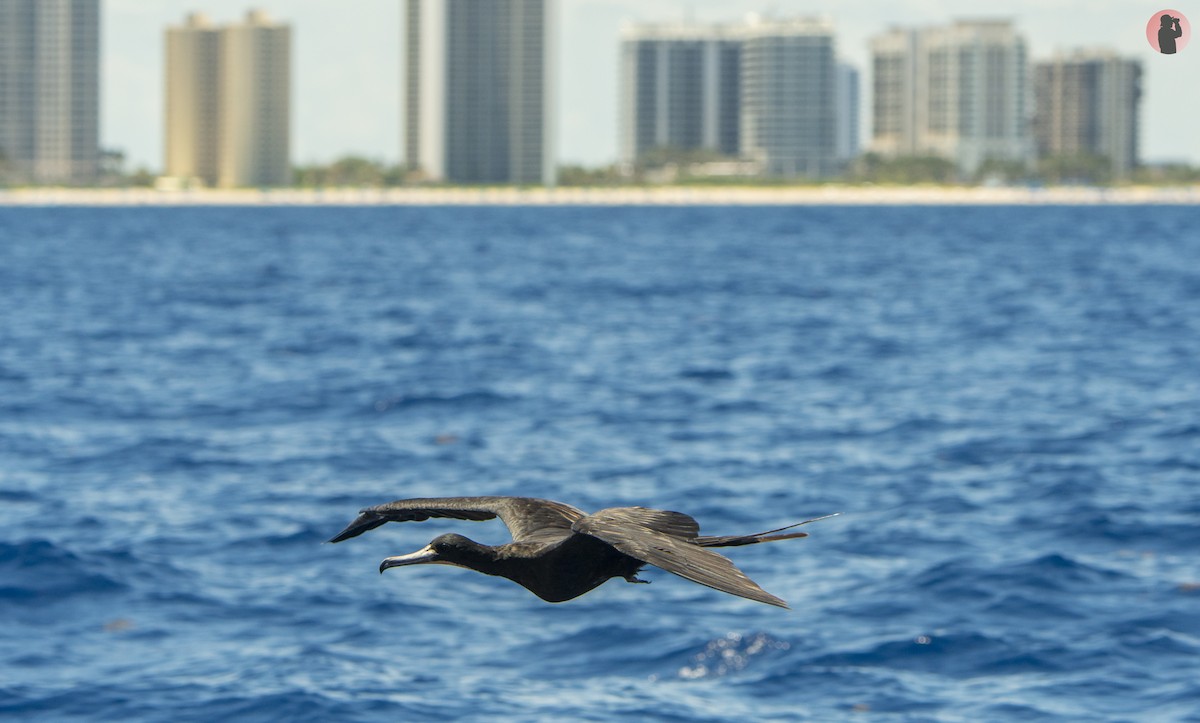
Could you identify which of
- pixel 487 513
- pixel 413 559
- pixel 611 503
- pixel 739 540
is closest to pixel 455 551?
pixel 487 513

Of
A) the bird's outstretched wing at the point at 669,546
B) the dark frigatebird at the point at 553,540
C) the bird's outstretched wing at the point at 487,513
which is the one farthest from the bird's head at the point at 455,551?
the bird's outstretched wing at the point at 669,546

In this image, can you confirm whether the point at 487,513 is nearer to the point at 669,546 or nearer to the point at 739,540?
the point at 739,540

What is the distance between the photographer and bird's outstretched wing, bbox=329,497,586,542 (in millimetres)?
10383

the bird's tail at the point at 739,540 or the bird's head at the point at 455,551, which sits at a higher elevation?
the bird's tail at the point at 739,540

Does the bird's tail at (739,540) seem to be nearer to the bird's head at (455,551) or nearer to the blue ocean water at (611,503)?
the bird's head at (455,551)

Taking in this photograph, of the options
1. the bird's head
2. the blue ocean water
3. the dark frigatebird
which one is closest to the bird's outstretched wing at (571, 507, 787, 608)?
the dark frigatebird

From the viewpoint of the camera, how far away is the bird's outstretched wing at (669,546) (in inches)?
312

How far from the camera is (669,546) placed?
879 centimetres

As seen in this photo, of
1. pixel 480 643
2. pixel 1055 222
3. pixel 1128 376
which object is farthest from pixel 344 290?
pixel 1055 222

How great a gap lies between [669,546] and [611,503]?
45.9 feet

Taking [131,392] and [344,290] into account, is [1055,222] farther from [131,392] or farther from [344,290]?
[131,392]

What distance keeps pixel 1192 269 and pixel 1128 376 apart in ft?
150

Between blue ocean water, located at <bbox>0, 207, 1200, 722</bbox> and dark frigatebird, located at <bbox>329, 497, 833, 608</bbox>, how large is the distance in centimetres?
461

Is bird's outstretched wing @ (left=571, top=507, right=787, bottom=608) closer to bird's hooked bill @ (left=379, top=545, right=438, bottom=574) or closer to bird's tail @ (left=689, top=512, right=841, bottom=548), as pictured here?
bird's tail @ (left=689, top=512, right=841, bottom=548)
